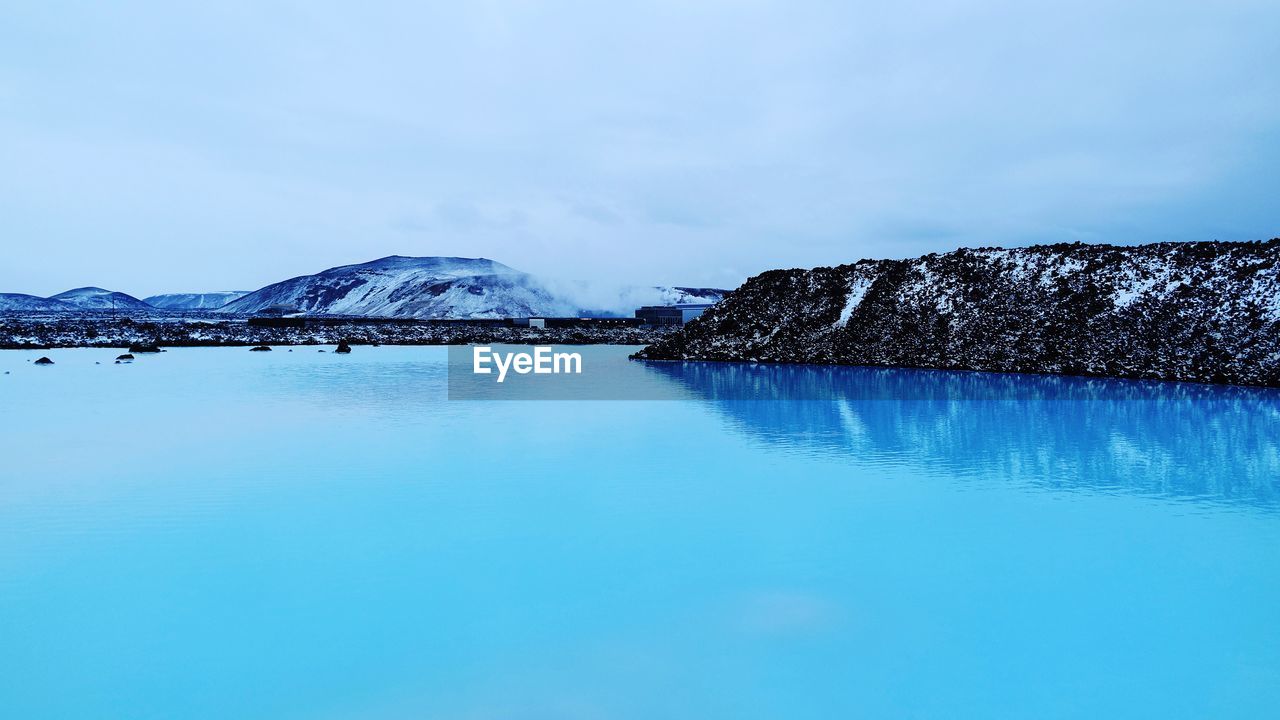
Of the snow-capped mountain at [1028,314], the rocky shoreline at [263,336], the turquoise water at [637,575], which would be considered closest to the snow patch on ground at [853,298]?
the snow-capped mountain at [1028,314]

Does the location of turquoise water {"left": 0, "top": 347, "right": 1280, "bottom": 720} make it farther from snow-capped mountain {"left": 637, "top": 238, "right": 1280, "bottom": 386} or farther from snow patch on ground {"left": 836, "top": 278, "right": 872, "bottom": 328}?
snow patch on ground {"left": 836, "top": 278, "right": 872, "bottom": 328}

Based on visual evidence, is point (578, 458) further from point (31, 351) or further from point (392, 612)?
point (31, 351)

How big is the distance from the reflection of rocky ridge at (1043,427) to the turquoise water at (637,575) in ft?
0.67

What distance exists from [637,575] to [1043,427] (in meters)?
17.0

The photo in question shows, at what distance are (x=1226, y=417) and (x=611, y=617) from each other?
24.7 m

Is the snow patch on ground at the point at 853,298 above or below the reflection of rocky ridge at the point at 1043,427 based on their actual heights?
above

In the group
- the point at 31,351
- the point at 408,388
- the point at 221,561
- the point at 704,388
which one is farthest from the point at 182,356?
the point at 221,561

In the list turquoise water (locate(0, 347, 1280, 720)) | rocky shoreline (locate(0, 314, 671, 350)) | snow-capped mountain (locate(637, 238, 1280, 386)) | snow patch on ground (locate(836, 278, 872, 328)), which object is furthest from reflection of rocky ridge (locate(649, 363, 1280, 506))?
rocky shoreline (locate(0, 314, 671, 350))

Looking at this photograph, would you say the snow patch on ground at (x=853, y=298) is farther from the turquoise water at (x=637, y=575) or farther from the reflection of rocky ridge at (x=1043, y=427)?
the turquoise water at (x=637, y=575)

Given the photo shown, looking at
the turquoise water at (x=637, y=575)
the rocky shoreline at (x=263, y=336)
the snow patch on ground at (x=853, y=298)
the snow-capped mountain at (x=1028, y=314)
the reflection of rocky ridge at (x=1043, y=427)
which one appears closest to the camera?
the turquoise water at (x=637, y=575)

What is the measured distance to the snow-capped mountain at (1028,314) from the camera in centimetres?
3959

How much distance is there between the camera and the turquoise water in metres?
6.68

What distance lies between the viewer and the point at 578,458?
1727 centimetres

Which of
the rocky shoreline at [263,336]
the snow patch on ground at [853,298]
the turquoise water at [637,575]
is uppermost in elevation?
the snow patch on ground at [853,298]
